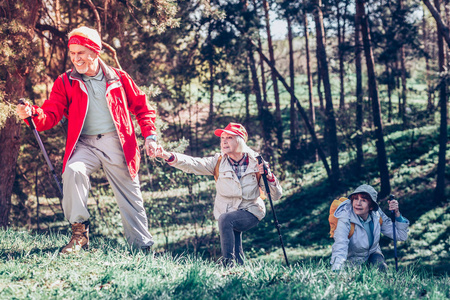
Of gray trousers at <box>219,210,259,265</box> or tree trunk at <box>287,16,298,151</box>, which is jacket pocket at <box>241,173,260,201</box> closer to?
gray trousers at <box>219,210,259,265</box>

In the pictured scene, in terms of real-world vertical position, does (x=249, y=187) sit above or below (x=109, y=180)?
below

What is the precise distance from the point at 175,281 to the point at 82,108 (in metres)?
2.04

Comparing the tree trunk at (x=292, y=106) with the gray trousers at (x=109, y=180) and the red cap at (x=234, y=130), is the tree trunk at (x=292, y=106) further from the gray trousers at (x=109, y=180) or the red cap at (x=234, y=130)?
the gray trousers at (x=109, y=180)

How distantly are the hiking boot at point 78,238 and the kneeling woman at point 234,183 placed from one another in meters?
1.13

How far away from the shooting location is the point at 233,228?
5004 mm

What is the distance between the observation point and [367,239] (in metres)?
4.99

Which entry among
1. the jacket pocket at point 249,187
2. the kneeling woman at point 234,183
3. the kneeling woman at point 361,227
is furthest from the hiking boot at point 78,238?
the kneeling woman at point 361,227

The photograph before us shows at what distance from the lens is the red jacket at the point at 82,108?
4.67m

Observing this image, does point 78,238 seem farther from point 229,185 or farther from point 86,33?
point 86,33

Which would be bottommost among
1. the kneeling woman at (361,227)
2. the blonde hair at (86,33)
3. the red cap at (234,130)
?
the kneeling woman at (361,227)

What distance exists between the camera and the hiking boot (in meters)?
4.56

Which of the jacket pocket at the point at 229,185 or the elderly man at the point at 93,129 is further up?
the elderly man at the point at 93,129

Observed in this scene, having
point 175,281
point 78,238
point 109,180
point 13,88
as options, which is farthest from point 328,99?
point 175,281

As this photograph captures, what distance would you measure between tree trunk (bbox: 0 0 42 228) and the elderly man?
11.6 ft
